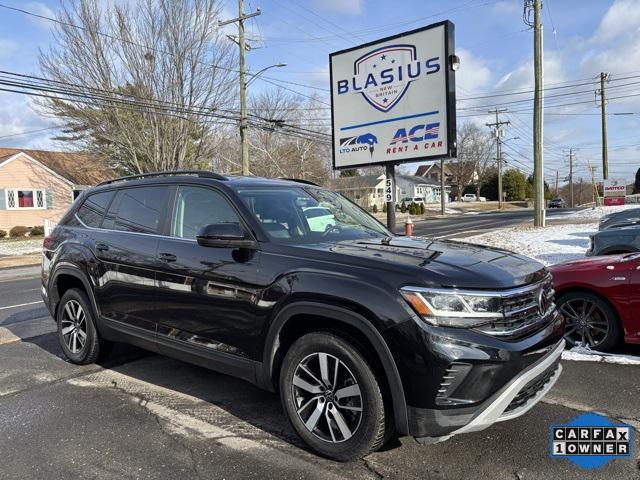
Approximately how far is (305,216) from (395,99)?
31.9ft

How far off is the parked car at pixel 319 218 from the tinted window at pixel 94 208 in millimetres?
2199

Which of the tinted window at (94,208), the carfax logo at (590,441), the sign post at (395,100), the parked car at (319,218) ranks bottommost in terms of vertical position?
the carfax logo at (590,441)

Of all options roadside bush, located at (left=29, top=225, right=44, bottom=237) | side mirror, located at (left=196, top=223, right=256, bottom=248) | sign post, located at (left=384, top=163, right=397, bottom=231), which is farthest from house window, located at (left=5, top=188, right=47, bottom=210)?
side mirror, located at (left=196, top=223, right=256, bottom=248)

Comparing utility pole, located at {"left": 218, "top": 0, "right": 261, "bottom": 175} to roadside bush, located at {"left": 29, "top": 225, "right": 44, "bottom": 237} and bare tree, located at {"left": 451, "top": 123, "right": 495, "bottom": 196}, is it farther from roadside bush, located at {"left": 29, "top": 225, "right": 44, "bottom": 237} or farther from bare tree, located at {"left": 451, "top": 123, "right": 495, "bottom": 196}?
bare tree, located at {"left": 451, "top": 123, "right": 495, "bottom": 196}

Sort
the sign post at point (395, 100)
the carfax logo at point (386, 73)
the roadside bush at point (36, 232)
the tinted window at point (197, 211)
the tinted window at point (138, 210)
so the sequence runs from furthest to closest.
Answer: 1. the roadside bush at point (36, 232)
2. the carfax logo at point (386, 73)
3. the sign post at point (395, 100)
4. the tinted window at point (138, 210)
5. the tinted window at point (197, 211)

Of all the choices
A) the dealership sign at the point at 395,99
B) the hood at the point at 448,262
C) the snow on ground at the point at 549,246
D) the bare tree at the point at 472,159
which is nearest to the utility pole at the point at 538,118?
the snow on ground at the point at 549,246

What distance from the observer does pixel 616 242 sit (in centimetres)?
802

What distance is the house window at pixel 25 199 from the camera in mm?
32031

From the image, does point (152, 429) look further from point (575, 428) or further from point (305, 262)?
point (575, 428)

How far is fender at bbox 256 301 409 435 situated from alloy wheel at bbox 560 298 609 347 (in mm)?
3210

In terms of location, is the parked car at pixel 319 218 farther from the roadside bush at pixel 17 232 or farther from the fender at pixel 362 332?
the roadside bush at pixel 17 232

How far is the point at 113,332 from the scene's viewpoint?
15.5 feet

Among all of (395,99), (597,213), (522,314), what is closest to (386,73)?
(395,99)

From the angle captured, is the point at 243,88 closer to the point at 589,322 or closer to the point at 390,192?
the point at 390,192
